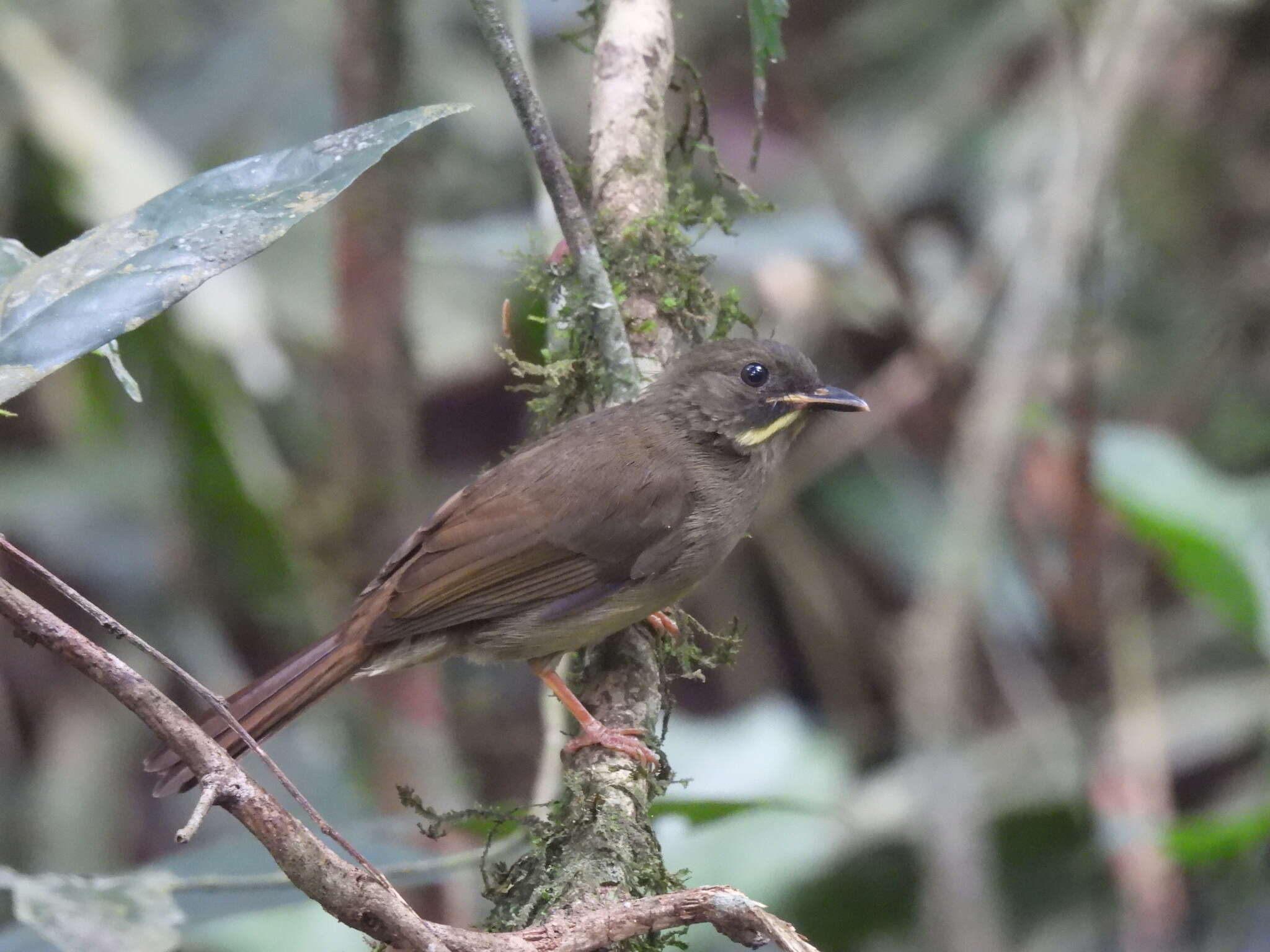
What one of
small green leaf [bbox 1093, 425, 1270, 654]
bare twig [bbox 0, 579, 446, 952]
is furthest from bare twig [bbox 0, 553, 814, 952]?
small green leaf [bbox 1093, 425, 1270, 654]

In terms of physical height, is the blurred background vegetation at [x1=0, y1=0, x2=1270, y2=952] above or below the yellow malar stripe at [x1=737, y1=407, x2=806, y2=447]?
Answer: above

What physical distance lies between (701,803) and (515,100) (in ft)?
5.26

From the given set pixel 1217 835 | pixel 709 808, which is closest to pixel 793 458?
pixel 1217 835

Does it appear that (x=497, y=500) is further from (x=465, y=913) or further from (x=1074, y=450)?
(x=1074, y=450)

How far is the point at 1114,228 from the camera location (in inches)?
268

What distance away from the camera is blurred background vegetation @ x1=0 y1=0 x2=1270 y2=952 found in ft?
16.2

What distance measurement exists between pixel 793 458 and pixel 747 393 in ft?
8.46

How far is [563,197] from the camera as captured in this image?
3.07 m

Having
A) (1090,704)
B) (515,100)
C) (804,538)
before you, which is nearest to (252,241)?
(515,100)

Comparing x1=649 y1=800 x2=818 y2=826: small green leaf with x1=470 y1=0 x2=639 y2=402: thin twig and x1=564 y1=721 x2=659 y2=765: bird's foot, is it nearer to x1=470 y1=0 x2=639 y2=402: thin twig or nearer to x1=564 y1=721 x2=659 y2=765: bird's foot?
x1=564 y1=721 x2=659 y2=765: bird's foot

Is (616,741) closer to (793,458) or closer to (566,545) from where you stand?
(566,545)

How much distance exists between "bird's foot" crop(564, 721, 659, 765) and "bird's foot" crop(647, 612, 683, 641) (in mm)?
474

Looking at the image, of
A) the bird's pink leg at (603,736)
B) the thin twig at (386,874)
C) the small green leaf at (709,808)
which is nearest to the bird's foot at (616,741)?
the bird's pink leg at (603,736)

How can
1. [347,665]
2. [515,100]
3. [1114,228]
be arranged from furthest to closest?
1. [1114,228]
2. [347,665]
3. [515,100]
